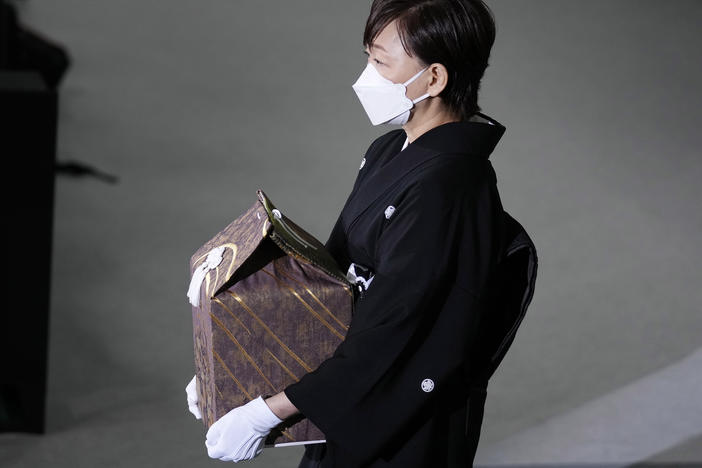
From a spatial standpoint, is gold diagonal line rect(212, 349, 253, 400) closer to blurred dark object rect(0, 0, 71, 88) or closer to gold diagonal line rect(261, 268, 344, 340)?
gold diagonal line rect(261, 268, 344, 340)

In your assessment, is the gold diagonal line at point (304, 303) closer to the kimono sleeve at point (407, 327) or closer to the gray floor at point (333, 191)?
the kimono sleeve at point (407, 327)

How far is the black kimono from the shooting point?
50.0 inches

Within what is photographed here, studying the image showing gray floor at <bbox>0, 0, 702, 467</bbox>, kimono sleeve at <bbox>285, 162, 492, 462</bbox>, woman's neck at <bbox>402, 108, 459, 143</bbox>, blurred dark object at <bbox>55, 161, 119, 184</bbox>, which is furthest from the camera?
blurred dark object at <bbox>55, 161, 119, 184</bbox>

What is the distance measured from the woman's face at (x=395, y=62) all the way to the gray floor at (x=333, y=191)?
5.01ft

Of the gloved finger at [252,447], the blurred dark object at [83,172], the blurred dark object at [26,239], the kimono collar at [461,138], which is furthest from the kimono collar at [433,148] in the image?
the blurred dark object at [83,172]

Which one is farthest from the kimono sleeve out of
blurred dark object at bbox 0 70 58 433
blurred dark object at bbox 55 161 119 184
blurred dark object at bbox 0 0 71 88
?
blurred dark object at bbox 55 161 119 184

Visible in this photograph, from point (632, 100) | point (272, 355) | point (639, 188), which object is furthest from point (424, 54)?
point (632, 100)

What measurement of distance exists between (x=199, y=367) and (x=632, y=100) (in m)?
4.83

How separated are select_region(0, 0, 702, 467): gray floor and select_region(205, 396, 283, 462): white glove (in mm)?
1312

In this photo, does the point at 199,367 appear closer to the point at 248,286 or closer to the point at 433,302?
the point at 248,286

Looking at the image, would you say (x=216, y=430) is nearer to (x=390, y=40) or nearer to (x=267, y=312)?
(x=267, y=312)

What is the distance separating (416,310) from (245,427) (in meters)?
0.28

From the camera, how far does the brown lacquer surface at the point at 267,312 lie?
128 centimetres

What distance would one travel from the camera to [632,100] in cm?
580
